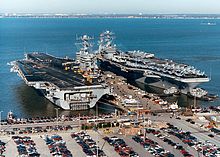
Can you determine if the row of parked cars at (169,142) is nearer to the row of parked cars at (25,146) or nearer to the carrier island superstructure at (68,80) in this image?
the row of parked cars at (25,146)

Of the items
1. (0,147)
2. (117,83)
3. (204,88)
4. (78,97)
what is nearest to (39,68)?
(117,83)

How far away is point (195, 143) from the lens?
50344 mm

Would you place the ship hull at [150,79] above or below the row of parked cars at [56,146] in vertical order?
below

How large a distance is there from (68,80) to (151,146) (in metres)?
32.0

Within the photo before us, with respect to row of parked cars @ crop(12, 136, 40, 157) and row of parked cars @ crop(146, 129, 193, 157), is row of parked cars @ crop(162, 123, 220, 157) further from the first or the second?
row of parked cars @ crop(12, 136, 40, 157)

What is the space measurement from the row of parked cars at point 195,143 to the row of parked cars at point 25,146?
52.3ft

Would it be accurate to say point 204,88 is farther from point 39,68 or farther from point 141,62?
point 39,68

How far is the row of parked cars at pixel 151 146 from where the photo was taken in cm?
4703

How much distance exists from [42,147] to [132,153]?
9611 mm

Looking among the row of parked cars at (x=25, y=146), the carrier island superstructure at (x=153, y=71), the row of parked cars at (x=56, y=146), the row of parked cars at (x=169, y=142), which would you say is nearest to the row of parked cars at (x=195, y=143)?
the row of parked cars at (x=169, y=142)

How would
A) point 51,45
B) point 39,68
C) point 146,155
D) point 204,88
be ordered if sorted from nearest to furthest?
point 146,155 < point 204,88 < point 39,68 < point 51,45

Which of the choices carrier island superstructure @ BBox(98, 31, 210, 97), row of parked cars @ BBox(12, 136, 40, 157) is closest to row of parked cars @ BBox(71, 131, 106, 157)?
row of parked cars @ BBox(12, 136, 40, 157)

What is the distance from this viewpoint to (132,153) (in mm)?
47219

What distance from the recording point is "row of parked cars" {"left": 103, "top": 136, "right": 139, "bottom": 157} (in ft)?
154
